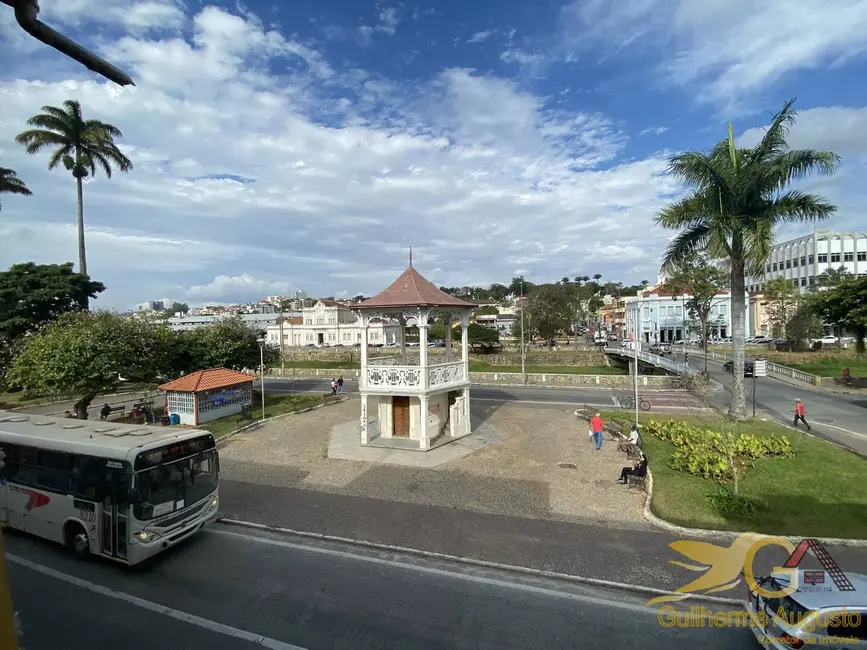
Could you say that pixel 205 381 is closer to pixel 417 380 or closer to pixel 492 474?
pixel 417 380

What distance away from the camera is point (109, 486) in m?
8.73

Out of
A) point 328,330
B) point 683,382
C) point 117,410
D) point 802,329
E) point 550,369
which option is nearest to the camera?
point 117,410

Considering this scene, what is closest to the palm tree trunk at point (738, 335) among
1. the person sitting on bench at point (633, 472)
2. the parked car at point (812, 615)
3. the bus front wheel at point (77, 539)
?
the person sitting on bench at point (633, 472)

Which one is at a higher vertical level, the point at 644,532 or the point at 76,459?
the point at 76,459

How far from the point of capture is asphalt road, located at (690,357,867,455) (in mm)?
19062

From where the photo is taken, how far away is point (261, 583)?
27.6 feet

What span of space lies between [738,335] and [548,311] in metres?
45.1

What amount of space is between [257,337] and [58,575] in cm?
2613

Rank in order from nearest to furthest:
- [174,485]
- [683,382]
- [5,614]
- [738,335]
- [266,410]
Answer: [5,614], [174,485], [738,335], [266,410], [683,382]

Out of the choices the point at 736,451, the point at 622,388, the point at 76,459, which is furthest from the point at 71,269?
the point at 736,451

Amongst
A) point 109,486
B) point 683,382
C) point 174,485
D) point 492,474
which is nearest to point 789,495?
point 492,474

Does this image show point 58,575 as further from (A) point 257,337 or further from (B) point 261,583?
(A) point 257,337

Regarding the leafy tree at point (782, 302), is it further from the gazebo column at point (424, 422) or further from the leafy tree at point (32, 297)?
the leafy tree at point (32, 297)

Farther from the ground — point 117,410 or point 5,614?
point 5,614
